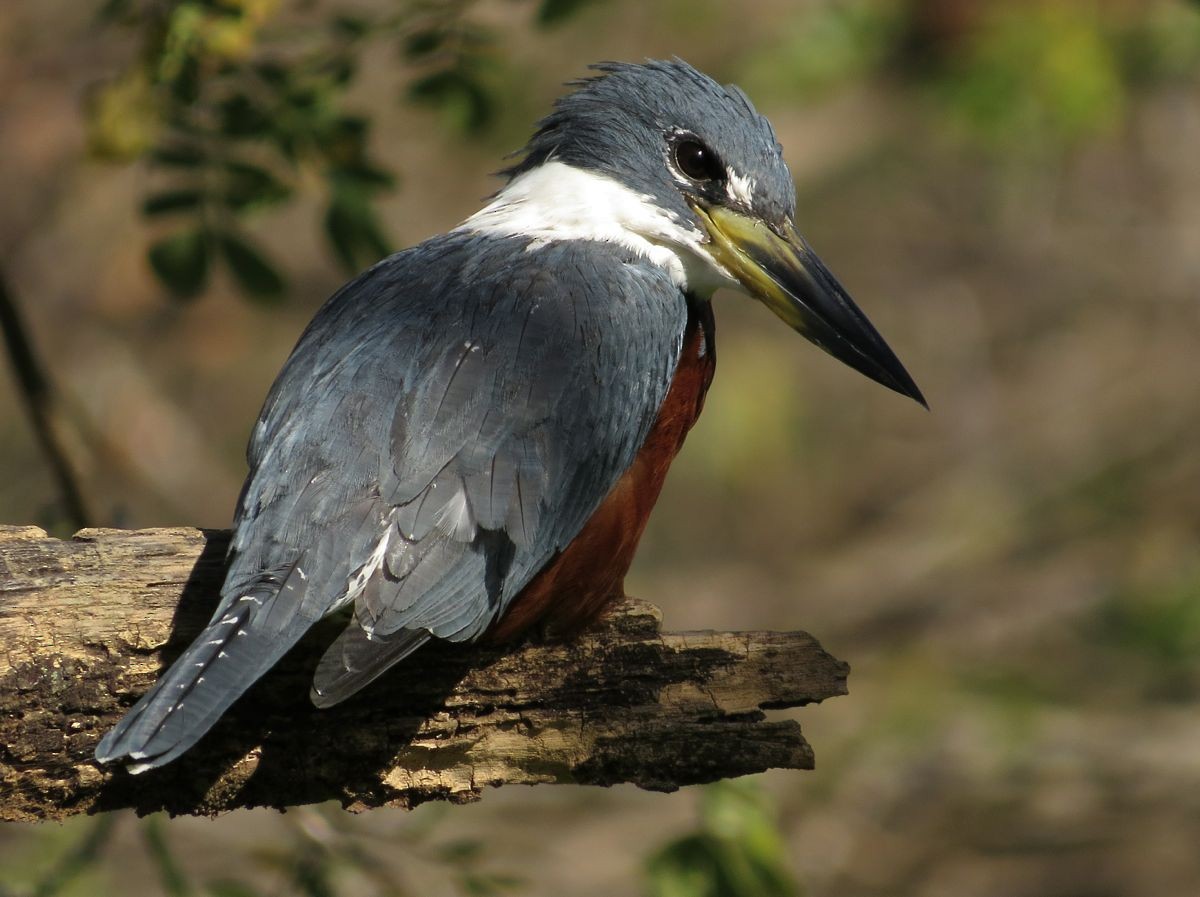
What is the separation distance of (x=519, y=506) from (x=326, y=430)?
377mm

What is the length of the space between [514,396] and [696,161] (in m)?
0.85

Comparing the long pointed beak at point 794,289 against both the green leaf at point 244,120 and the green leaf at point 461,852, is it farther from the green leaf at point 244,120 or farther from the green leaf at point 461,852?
the green leaf at point 461,852

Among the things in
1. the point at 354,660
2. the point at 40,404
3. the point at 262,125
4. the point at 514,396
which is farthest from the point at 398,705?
the point at 40,404

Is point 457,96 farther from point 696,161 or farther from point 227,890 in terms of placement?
point 227,890

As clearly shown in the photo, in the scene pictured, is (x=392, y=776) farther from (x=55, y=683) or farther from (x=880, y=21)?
(x=880, y=21)

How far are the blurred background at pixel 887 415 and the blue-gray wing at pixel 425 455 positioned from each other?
66.3 inches

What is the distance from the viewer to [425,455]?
2533 mm

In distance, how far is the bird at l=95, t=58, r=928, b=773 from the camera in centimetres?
237

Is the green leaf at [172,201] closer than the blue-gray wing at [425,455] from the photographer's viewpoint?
No

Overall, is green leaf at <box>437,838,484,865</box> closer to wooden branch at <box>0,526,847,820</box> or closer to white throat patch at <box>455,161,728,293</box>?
wooden branch at <box>0,526,847,820</box>

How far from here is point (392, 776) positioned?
98.3 inches

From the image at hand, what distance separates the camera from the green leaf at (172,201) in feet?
11.1

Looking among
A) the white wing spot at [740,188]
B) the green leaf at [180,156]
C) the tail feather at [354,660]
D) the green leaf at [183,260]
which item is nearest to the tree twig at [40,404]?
the green leaf at [183,260]

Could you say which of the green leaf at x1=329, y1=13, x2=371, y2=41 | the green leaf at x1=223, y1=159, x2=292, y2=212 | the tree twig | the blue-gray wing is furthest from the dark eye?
the tree twig
